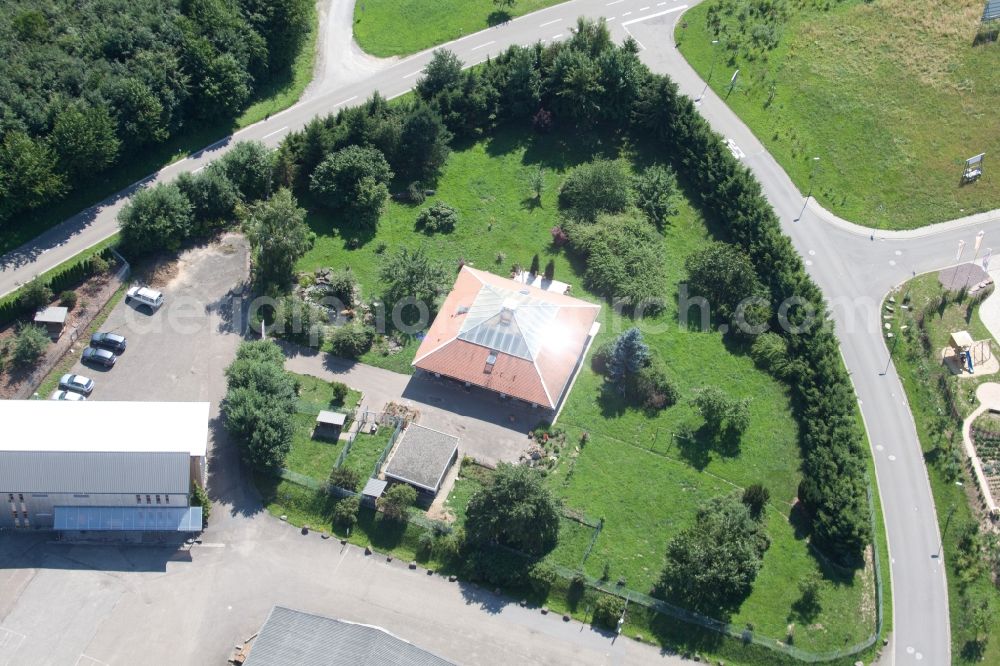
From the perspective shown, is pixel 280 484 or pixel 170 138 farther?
pixel 170 138

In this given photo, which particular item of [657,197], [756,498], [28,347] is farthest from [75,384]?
[657,197]

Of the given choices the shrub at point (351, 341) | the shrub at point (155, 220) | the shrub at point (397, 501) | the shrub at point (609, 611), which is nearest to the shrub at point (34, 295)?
the shrub at point (155, 220)

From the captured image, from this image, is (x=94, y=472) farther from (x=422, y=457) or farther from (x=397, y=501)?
(x=422, y=457)

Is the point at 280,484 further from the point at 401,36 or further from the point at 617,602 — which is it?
the point at 401,36

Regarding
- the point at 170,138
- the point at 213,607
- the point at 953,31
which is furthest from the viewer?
the point at 953,31

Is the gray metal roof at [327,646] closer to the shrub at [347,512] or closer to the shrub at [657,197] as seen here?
the shrub at [347,512]

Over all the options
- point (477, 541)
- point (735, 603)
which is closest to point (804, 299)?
point (735, 603)
